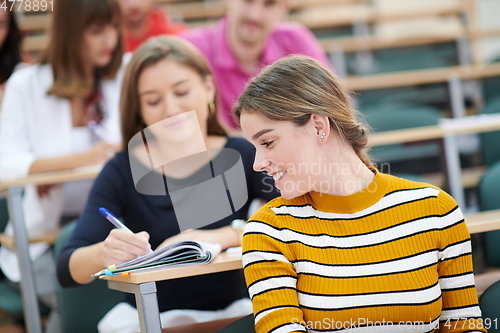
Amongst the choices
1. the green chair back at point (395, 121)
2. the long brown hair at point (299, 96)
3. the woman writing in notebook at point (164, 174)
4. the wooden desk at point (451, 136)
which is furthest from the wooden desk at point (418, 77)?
the long brown hair at point (299, 96)

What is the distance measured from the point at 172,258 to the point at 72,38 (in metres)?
1.30

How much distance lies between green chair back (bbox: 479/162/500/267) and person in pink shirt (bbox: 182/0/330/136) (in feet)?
3.25

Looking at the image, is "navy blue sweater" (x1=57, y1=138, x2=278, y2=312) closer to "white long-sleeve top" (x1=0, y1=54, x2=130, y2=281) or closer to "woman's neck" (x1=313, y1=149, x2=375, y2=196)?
"woman's neck" (x1=313, y1=149, x2=375, y2=196)

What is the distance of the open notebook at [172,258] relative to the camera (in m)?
1.11

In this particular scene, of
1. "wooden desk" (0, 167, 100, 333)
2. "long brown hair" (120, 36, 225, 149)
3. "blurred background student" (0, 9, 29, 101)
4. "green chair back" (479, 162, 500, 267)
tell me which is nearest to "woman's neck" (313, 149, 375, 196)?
"long brown hair" (120, 36, 225, 149)

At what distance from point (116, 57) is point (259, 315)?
147cm

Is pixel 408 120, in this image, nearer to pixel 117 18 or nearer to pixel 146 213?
pixel 117 18

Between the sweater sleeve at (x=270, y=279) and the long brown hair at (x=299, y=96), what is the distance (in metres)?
0.22

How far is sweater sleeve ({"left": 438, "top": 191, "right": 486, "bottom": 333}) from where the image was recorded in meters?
1.12

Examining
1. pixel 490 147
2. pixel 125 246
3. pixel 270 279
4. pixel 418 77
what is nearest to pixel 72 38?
pixel 125 246

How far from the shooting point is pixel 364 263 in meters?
1.09

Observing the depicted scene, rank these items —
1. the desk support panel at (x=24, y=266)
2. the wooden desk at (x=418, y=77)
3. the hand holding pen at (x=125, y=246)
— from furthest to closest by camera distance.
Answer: the wooden desk at (x=418, y=77)
the desk support panel at (x=24, y=266)
the hand holding pen at (x=125, y=246)

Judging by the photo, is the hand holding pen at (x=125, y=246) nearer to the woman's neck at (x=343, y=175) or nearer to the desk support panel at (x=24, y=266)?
the woman's neck at (x=343, y=175)

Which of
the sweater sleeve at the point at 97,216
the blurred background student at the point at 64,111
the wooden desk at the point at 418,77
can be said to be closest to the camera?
the sweater sleeve at the point at 97,216
